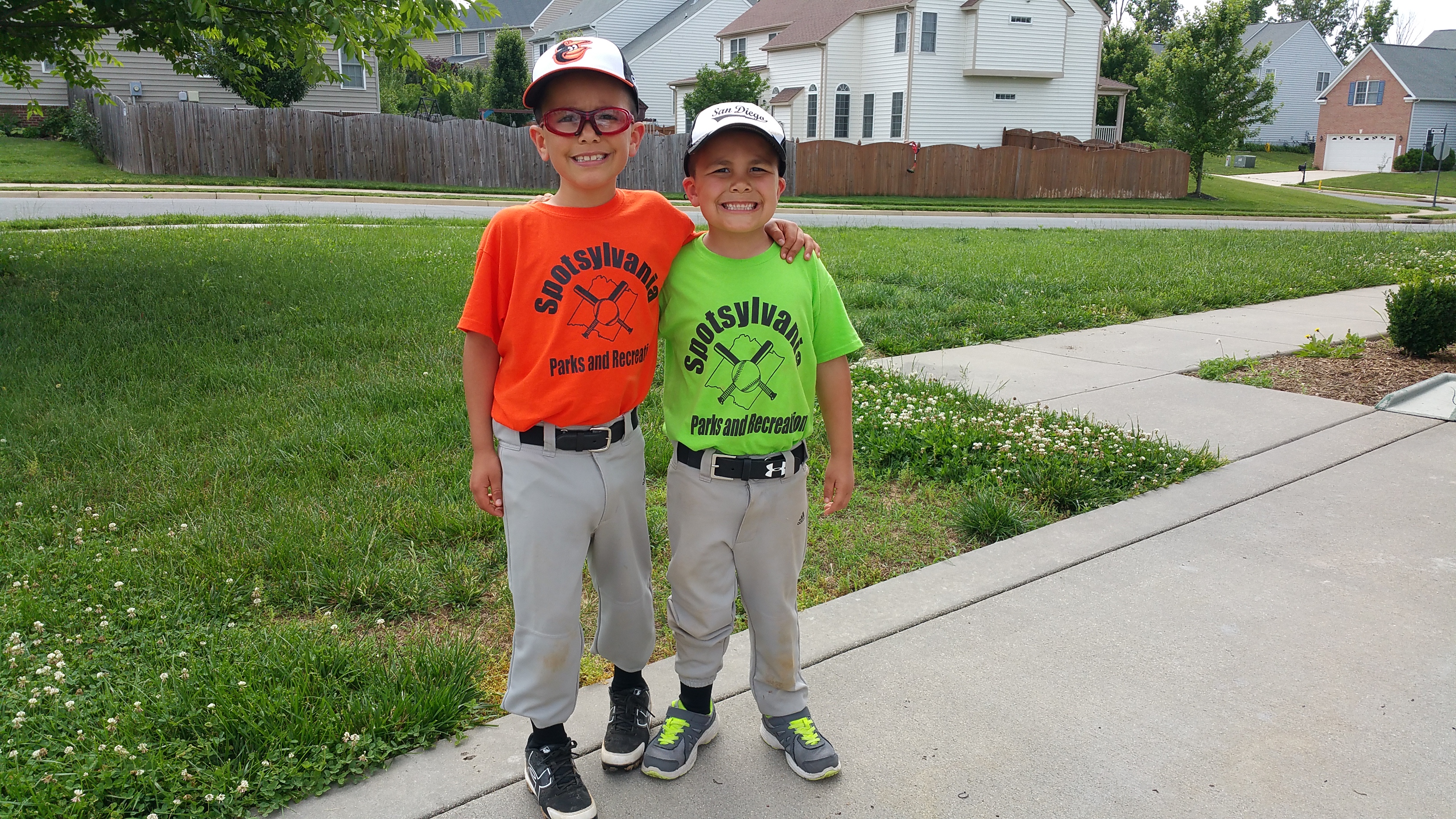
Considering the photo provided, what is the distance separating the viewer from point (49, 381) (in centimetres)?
544

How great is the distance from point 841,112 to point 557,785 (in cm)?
3377

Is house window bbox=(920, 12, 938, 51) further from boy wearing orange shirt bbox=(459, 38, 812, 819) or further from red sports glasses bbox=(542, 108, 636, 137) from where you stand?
red sports glasses bbox=(542, 108, 636, 137)

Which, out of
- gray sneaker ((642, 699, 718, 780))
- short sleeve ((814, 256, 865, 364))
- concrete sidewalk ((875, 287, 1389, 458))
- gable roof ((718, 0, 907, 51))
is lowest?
gray sneaker ((642, 699, 718, 780))

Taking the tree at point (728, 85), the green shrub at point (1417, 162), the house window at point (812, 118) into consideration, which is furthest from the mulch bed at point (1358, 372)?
the green shrub at point (1417, 162)

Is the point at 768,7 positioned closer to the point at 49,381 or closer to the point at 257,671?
the point at 49,381

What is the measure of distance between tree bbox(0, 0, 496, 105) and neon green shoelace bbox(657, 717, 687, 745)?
573cm

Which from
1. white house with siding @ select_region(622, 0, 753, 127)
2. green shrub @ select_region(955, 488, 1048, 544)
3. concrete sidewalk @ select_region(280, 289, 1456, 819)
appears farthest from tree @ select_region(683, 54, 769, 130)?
concrete sidewalk @ select_region(280, 289, 1456, 819)

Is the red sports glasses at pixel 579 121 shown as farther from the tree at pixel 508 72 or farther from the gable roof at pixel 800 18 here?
the tree at pixel 508 72

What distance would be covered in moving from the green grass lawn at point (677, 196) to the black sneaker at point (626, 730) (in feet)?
66.2

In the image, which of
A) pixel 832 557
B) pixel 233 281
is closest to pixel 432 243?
pixel 233 281

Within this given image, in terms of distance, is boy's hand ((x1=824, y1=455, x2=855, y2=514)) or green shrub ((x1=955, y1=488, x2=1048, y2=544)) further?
green shrub ((x1=955, y1=488, x2=1048, y2=544))

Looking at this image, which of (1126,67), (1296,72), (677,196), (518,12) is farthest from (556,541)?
(1296,72)

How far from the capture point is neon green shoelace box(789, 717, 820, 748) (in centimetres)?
252

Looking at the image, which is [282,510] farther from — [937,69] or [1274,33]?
[1274,33]
